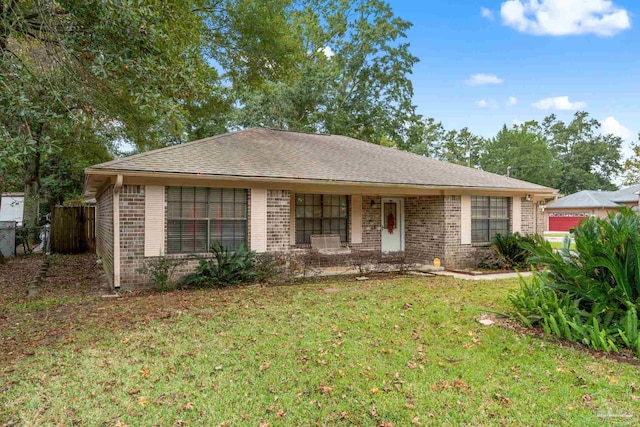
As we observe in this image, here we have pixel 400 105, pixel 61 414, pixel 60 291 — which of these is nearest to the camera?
pixel 61 414

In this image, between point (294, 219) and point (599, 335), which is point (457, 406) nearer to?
point (599, 335)

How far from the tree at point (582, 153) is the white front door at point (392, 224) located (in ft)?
147

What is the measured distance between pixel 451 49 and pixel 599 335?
1802cm

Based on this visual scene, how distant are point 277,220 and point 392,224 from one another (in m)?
4.82

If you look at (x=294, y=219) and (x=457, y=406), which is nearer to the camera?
(x=457, y=406)

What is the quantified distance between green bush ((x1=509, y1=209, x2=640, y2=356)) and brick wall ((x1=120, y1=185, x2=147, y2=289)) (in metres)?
7.32

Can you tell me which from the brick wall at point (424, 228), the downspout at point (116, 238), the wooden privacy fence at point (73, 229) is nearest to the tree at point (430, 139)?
the brick wall at point (424, 228)

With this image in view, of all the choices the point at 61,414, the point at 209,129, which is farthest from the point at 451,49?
the point at 61,414

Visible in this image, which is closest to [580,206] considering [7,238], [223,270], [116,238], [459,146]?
[459,146]

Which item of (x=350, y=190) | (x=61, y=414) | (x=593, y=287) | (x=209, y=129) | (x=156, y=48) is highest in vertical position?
(x=209, y=129)

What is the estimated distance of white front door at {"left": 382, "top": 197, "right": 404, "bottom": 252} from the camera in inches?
524

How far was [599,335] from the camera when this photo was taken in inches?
186

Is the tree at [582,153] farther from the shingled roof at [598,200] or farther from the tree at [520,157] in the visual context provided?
the shingled roof at [598,200]

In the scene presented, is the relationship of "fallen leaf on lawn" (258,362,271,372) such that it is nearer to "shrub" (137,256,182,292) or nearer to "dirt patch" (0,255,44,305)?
"shrub" (137,256,182,292)
